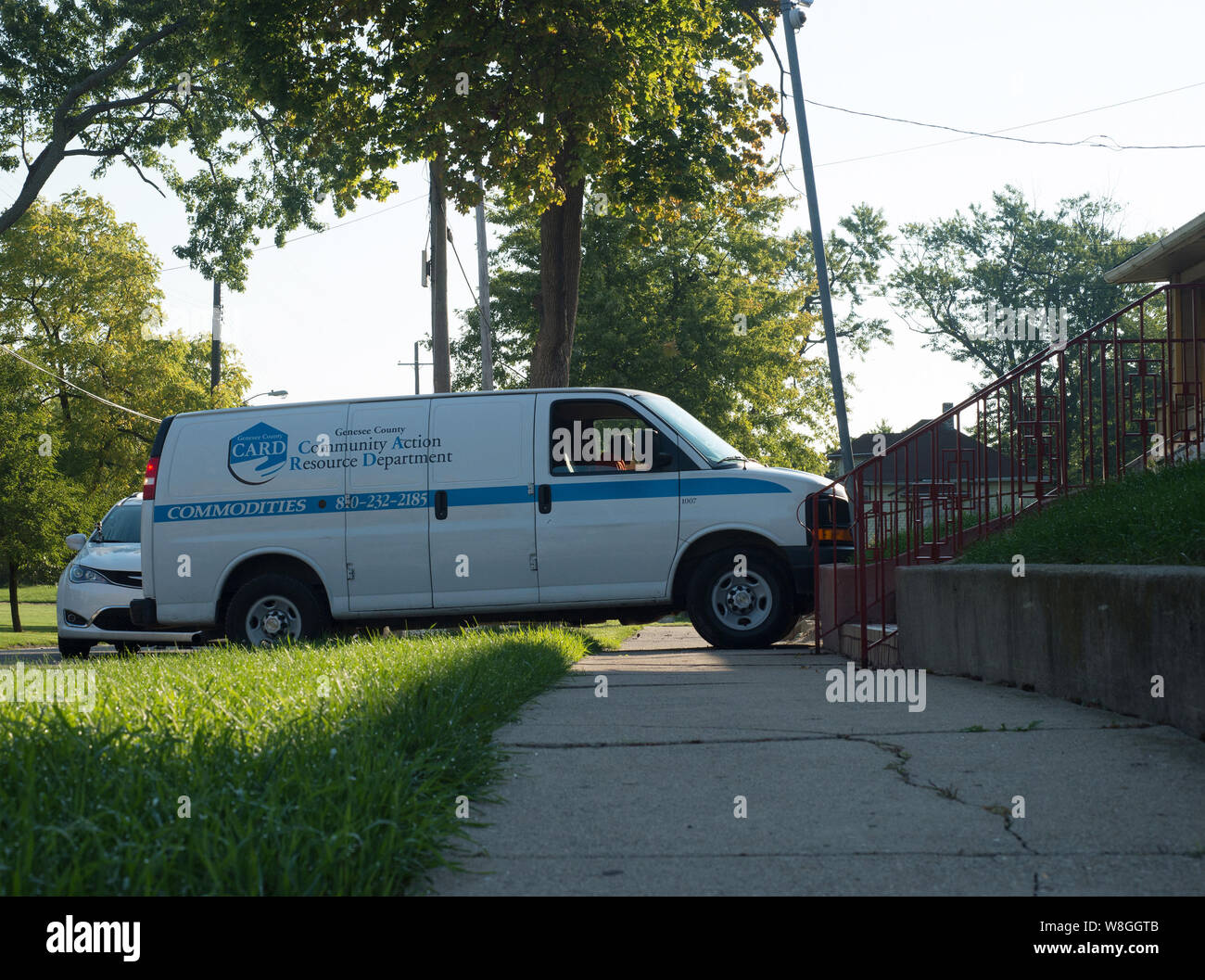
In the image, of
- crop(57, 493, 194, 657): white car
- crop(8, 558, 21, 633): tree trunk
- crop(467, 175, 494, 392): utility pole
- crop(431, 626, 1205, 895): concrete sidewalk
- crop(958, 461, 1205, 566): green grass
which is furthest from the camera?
crop(8, 558, 21, 633): tree trunk

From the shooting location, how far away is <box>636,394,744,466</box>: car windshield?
1017 cm

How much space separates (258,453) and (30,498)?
18702 mm

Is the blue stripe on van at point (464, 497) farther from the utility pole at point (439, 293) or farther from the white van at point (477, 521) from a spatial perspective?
the utility pole at point (439, 293)

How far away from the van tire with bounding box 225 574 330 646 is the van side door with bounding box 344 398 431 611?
33 cm

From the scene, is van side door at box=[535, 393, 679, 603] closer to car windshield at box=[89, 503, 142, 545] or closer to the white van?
the white van

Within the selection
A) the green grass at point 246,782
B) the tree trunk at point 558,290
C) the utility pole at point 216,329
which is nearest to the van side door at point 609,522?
the green grass at point 246,782

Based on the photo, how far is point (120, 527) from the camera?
543 inches

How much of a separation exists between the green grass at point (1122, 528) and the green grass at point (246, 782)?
3.02m

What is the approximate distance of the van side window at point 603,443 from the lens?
10.1 m

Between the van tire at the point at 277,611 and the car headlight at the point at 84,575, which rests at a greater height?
the car headlight at the point at 84,575

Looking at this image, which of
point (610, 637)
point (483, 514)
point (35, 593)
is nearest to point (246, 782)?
point (483, 514)

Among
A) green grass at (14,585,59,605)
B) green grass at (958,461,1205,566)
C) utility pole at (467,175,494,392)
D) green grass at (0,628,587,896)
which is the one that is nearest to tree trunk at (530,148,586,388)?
utility pole at (467,175,494,392)
